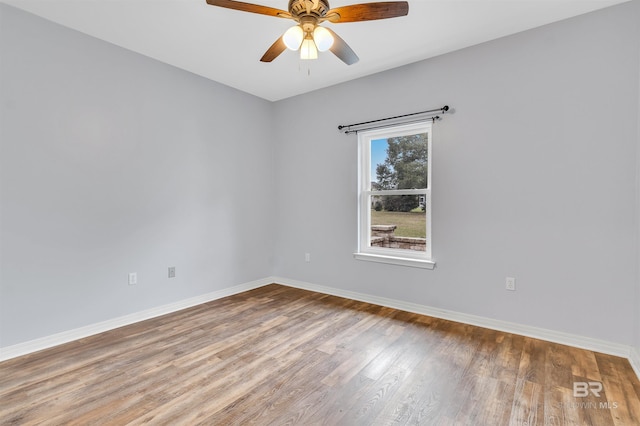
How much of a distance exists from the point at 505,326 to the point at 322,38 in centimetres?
284

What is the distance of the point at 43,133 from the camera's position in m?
2.48

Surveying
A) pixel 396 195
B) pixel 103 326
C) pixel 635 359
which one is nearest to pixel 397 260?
pixel 396 195

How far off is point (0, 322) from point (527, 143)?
447cm

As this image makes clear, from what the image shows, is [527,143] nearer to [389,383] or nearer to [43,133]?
[389,383]

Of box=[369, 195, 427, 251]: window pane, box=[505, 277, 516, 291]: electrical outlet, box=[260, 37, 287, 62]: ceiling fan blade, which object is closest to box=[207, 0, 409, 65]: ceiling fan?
box=[260, 37, 287, 62]: ceiling fan blade

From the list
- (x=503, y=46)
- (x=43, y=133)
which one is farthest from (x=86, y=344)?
(x=503, y=46)

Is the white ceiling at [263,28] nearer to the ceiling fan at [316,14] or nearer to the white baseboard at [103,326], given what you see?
the ceiling fan at [316,14]

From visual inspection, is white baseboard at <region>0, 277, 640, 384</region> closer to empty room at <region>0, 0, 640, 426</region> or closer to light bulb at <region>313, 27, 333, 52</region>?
empty room at <region>0, 0, 640, 426</region>

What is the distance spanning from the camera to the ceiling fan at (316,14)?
1753 millimetres

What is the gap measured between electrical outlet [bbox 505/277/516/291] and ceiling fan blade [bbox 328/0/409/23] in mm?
2359

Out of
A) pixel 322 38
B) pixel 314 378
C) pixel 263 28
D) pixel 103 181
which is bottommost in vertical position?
pixel 314 378

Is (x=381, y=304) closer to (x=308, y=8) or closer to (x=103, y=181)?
(x=308, y=8)

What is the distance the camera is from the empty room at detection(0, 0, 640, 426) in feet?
6.24

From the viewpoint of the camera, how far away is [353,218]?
12.4 feet
